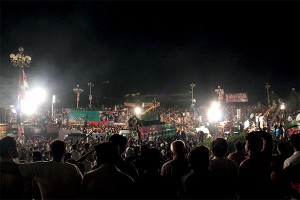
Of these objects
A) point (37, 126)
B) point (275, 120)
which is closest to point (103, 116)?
point (37, 126)

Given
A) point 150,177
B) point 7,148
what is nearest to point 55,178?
point 7,148

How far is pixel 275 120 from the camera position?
31406mm

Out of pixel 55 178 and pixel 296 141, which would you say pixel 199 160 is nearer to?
pixel 55 178

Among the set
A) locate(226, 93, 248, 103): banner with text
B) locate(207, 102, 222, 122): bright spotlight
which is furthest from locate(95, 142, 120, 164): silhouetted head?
locate(226, 93, 248, 103): banner with text

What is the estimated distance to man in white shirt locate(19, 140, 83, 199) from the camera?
4.20 meters

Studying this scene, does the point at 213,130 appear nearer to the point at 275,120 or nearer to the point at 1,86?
the point at 275,120

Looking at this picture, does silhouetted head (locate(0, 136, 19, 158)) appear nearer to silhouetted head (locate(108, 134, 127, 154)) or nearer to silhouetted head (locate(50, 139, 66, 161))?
silhouetted head (locate(50, 139, 66, 161))

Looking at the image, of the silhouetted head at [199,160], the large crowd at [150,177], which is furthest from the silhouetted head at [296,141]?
the silhouetted head at [199,160]

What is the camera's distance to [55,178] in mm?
4270

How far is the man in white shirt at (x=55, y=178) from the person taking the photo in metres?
4.20

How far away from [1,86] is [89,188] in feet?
206

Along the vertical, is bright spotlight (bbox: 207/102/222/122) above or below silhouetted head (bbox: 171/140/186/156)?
above

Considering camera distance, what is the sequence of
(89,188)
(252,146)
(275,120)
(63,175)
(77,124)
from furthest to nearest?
(77,124), (275,120), (252,146), (63,175), (89,188)

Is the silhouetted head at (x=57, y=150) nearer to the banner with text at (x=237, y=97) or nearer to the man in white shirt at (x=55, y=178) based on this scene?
the man in white shirt at (x=55, y=178)
